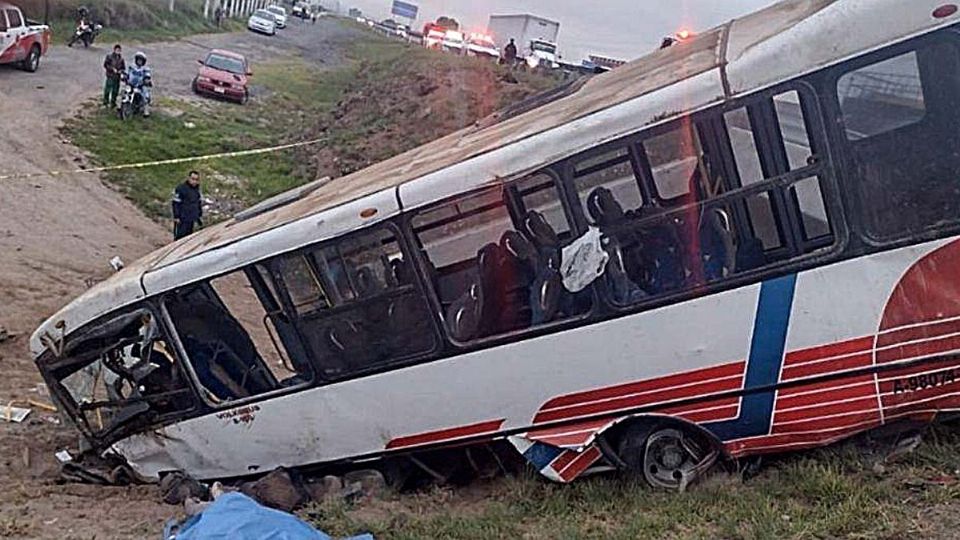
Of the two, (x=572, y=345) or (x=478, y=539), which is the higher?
(x=572, y=345)

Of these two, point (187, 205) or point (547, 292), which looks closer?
point (547, 292)

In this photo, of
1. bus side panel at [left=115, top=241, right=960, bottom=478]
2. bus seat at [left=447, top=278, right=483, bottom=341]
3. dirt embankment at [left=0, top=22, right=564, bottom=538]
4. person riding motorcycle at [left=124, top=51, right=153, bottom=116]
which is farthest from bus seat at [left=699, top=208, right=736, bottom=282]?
person riding motorcycle at [left=124, top=51, right=153, bottom=116]

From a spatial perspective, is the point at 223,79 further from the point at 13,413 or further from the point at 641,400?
the point at 641,400

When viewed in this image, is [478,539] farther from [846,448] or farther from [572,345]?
[846,448]

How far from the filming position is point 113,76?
75.5 ft

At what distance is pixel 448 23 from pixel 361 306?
5213cm

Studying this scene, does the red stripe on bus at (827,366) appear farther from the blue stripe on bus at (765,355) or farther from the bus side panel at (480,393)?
the bus side panel at (480,393)

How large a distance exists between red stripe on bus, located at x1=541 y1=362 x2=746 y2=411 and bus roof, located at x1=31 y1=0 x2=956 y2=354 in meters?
1.33

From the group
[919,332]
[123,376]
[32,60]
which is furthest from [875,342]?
[32,60]

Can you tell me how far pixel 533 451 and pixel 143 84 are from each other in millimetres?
20054

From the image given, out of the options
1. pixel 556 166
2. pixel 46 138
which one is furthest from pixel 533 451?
pixel 46 138

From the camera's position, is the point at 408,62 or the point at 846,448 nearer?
the point at 846,448

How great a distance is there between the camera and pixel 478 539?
541cm

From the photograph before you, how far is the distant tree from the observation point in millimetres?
53562
